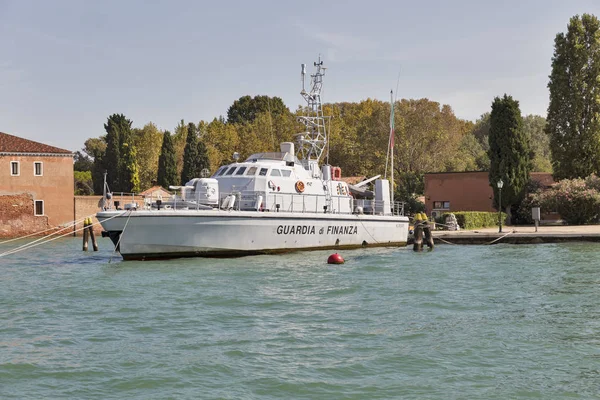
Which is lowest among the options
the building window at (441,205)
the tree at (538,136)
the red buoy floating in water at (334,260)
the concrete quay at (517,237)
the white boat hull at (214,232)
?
the red buoy floating in water at (334,260)

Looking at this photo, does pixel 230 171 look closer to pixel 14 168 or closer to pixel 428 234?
pixel 428 234

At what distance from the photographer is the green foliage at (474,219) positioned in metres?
39.8

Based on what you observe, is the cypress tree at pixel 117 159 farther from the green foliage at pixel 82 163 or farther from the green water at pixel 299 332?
the green water at pixel 299 332

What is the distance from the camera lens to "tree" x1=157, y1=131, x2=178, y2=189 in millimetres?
64125

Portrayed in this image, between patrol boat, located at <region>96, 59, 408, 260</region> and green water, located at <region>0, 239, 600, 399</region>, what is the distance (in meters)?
1.33

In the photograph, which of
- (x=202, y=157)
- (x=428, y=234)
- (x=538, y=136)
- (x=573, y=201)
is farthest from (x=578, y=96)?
(x=538, y=136)

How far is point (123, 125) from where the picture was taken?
66.1m

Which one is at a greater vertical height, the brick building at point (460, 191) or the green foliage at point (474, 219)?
the brick building at point (460, 191)

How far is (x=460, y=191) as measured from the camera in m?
47.9

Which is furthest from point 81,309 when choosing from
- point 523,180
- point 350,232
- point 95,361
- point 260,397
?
point 523,180

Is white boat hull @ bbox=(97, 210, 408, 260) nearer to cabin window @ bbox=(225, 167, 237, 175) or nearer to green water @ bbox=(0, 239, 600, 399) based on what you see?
green water @ bbox=(0, 239, 600, 399)

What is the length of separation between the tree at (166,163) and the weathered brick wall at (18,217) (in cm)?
1607

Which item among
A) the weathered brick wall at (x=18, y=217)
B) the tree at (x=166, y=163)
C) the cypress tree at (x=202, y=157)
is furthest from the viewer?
the tree at (x=166, y=163)

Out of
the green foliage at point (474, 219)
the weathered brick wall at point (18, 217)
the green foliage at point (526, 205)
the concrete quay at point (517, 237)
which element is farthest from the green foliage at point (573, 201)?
the weathered brick wall at point (18, 217)
